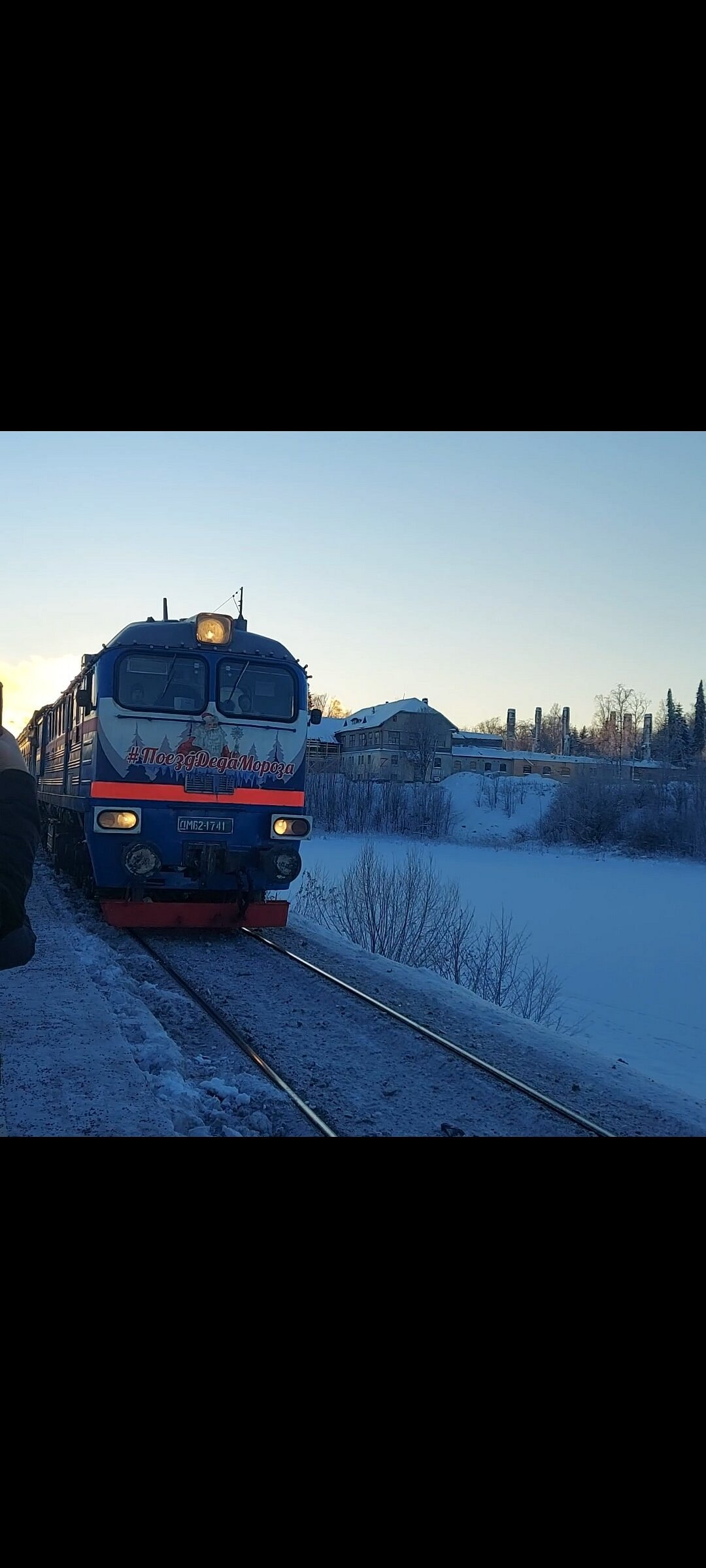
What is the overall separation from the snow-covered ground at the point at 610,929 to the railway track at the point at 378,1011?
226 cm

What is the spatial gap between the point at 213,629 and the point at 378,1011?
4802mm

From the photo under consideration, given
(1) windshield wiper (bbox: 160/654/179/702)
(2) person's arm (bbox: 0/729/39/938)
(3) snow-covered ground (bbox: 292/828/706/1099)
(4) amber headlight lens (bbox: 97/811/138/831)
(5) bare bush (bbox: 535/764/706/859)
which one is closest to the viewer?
(2) person's arm (bbox: 0/729/39/938)

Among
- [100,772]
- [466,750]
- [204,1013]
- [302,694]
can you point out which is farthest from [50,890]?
[466,750]

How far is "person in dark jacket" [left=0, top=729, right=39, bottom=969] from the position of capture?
2.86m

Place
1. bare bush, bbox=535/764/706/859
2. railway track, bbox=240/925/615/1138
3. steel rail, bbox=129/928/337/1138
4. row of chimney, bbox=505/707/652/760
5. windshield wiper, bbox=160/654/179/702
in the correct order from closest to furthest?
steel rail, bbox=129/928/337/1138 < railway track, bbox=240/925/615/1138 < windshield wiper, bbox=160/654/179/702 < bare bush, bbox=535/764/706/859 < row of chimney, bbox=505/707/652/760

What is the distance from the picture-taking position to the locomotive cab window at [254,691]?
1028 centimetres

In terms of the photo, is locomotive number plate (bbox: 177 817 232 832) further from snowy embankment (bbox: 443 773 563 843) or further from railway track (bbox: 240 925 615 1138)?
snowy embankment (bbox: 443 773 563 843)

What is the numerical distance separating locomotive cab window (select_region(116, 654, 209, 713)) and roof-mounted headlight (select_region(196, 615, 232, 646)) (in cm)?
24

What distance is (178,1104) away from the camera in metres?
4.90

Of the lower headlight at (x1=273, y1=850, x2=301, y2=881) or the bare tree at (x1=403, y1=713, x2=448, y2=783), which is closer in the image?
the lower headlight at (x1=273, y1=850, x2=301, y2=881)

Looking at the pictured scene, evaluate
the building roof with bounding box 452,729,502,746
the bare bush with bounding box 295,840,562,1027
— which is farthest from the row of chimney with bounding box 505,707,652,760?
the bare bush with bounding box 295,840,562,1027

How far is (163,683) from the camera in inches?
397

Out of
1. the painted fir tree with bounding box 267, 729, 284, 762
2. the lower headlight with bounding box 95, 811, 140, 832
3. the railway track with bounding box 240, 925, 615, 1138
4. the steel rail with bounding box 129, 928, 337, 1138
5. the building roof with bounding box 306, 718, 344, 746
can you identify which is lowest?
the railway track with bounding box 240, 925, 615, 1138

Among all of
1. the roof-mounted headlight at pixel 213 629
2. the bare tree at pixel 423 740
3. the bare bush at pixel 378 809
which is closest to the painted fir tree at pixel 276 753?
the roof-mounted headlight at pixel 213 629
